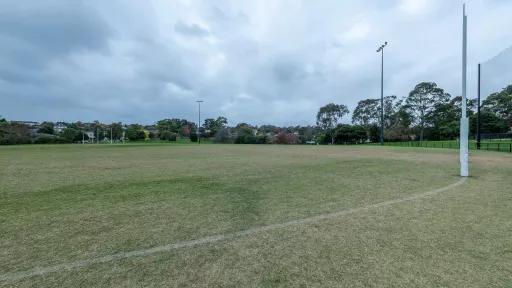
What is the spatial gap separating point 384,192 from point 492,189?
107 inches

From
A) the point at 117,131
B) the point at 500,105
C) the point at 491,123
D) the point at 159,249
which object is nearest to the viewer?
the point at 159,249

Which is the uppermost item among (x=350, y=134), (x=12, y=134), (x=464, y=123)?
(x=350, y=134)

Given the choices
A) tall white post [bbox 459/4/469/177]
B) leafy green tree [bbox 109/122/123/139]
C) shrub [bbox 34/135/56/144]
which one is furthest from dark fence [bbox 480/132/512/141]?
leafy green tree [bbox 109/122/123/139]

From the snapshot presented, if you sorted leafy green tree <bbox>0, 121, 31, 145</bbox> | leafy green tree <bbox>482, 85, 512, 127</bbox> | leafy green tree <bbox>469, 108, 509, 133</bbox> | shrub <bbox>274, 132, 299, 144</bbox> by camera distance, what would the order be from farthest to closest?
1. shrub <bbox>274, 132, 299, 144</bbox>
2. leafy green tree <bbox>0, 121, 31, 145</bbox>
3. leafy green tree <bbox>469, 108, 509, 133</bbox>
4. leafy green tree <bbox>482, 85, 512, 127</bbox>

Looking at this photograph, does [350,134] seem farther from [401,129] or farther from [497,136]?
[497,136]

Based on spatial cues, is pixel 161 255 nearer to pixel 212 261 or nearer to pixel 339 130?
pixel 212 261

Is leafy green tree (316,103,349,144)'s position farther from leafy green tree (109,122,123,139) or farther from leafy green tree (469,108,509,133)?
leafy green tree (109,122,123,139)

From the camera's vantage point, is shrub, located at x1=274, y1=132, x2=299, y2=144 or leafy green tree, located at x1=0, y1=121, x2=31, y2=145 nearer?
leafy green tree, located at x1=0, y1=121, x2=31, y2=145

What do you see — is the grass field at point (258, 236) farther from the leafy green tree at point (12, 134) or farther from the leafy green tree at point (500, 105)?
the leafy green tree at point (12, 134)

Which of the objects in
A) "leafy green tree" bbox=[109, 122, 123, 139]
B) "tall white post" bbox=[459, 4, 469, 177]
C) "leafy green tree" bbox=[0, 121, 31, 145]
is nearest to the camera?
"tall white post" bbox=[459, 4, 469, 177]

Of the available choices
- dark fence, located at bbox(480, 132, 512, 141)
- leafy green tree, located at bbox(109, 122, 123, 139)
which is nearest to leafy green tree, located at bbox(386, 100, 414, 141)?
dark fence, located at bbox(480, 132, 512, 141)

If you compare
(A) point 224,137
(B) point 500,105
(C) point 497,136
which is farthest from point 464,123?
(A) point 224,137

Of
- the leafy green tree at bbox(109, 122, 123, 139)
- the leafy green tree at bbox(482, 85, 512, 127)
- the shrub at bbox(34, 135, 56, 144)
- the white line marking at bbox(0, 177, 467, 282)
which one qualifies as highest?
the leafy green tree at bbox(482, 85, 512, 127)

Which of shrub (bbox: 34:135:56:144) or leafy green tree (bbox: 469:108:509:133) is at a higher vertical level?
leafy green tree (bbox: 469:108:509:133)
